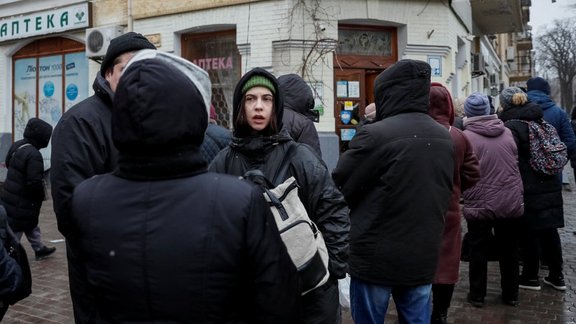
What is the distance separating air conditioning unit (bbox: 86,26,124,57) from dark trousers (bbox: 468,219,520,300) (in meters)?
8.65

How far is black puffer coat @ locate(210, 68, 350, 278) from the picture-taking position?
2621 millimetres

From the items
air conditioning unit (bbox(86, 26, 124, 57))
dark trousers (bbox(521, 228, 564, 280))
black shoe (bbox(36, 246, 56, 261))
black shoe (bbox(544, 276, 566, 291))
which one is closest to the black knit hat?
dark trousers (bbox(521, 228, 564, 280))

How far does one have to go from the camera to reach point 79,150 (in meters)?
2.63

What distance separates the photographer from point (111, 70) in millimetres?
2908

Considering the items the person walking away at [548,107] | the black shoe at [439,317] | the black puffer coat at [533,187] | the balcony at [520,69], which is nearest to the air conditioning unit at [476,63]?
the person walking away at [548,107]

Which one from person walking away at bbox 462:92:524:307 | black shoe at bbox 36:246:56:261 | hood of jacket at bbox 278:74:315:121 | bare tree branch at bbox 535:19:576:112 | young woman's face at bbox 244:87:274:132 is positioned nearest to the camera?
young woman's face at bbox 244:87:274:132

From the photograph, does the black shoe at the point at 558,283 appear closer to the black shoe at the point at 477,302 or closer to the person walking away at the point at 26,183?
the black shoe at the point at 477,302

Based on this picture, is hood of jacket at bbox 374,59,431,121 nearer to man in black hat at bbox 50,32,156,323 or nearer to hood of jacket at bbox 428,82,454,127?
hood of jacket at bbox 428,82,454,127

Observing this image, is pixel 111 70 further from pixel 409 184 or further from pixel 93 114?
pixel 409 184

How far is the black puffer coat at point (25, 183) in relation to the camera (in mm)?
6367

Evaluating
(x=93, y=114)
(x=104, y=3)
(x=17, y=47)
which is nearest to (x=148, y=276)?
(x=93, y=114)

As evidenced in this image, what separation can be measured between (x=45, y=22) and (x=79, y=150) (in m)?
11.3

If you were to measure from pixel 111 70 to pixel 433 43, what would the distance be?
8582mm

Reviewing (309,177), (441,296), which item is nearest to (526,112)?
(441,296)
